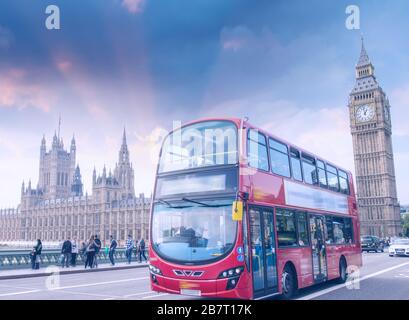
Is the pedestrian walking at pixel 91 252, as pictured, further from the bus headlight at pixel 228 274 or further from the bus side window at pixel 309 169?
the bus headlight at pixel 228 274

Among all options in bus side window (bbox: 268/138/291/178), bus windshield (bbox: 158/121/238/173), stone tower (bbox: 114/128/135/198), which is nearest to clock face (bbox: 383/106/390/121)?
stone tower (bbox: 114/128/135/198)

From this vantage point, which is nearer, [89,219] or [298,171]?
[298,171]

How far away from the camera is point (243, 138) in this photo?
910 centimetres

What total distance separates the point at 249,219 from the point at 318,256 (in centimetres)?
444

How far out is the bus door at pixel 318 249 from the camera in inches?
457

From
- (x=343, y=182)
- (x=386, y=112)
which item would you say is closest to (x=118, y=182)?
(x=386, y=112)

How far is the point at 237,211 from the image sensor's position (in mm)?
8094

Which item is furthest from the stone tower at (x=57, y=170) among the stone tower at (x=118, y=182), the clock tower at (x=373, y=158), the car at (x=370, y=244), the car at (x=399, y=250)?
the car at (x=399, y=250)

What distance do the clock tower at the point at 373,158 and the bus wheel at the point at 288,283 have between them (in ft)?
277

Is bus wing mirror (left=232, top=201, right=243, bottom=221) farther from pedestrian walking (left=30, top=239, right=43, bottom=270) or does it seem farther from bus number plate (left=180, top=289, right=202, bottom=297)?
pedestrian walking (left=30, top=239, right=43, bottom=270)

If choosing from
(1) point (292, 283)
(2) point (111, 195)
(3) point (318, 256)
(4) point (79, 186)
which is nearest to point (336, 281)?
(3) point (318, 256)

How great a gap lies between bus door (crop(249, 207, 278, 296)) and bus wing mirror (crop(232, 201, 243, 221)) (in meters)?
0.64

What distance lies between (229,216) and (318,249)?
4.88 m
